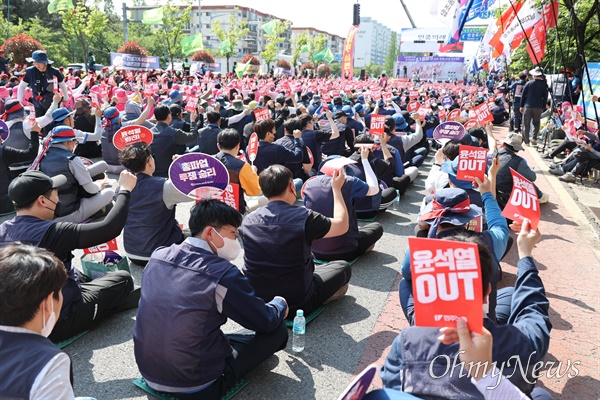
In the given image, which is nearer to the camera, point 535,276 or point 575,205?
point 535,276

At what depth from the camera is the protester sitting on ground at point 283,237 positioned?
12.4ft

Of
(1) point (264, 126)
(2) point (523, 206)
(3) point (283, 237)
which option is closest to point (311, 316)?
(3) point (283, 237)

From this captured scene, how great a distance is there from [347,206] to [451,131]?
333cm

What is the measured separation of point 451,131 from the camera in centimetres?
769

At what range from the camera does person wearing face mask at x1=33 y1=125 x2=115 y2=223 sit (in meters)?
4.91

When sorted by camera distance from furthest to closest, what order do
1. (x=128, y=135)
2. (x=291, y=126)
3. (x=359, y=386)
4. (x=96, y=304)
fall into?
(x=291, y=126) < (x=128, y=135) < (x=96, y=304) < (x=359, y=386)

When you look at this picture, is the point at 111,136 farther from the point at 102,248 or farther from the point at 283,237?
the point at 283,237

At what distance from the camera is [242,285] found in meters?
2.82

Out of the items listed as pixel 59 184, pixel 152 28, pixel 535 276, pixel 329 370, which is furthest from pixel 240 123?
pixel 152 28

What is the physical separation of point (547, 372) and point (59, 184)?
180 inches

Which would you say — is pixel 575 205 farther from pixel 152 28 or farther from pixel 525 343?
pixel 152 28

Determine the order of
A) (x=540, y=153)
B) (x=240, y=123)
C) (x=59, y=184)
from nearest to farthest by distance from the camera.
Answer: (x=59, y=184) < (x=240, y=123) < (x=540, y=153)

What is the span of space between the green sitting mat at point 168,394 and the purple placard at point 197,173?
1626mm

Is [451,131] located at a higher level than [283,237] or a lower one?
higher
